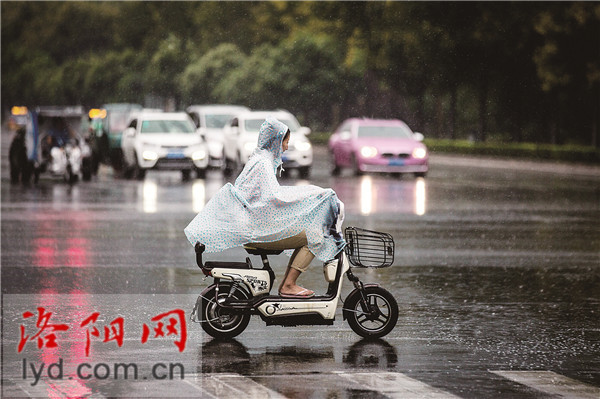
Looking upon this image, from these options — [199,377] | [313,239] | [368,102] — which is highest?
[368,102]

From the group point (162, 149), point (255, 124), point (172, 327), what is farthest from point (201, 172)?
point (172, 327)

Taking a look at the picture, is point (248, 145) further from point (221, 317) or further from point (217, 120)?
point (221, 317)

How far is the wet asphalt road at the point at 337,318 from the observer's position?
7430mm

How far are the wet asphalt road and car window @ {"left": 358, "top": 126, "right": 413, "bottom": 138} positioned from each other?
1325cm

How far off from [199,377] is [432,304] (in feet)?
12.1

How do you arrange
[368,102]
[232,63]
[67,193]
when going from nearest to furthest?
[67,193] → [368,102] → [232,63]

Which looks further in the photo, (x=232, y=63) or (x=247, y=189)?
(x=232, y=63)

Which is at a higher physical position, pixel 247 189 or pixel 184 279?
pixel 247 189

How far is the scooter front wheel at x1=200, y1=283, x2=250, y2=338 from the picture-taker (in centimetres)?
886

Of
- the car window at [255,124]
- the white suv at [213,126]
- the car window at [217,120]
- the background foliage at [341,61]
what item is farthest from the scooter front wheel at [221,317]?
the background foliage at [341,61]

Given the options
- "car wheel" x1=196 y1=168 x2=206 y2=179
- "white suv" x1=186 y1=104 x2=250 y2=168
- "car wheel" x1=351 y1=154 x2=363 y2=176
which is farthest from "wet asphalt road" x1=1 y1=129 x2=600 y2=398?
"white suv" x1=186 y1=104 x2=250 y2=168

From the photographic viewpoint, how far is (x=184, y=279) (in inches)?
486

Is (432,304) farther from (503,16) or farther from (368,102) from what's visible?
(368,102)

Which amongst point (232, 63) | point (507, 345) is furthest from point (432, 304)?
point (232, 63)
